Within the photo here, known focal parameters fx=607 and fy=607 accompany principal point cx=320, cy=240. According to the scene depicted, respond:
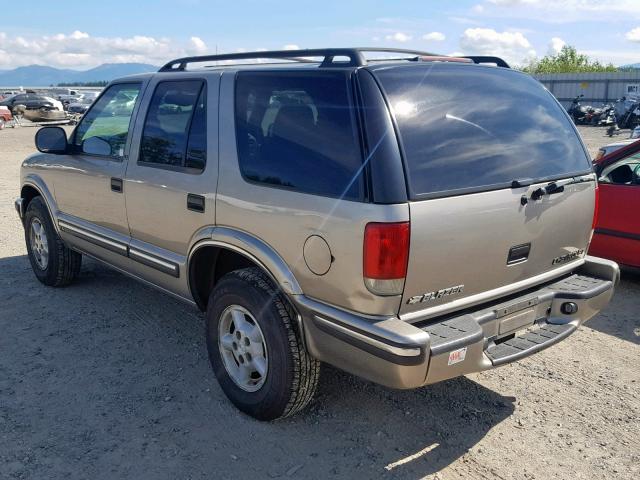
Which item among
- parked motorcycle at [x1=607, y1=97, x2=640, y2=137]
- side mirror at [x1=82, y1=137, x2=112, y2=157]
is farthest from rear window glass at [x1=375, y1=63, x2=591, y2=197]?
parked motorcycle at [x1=607, y1=97, x2=640, y2=137]

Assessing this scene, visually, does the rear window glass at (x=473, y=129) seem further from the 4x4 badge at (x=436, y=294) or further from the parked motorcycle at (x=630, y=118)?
the parked motorcycle at (x=630, y=118)

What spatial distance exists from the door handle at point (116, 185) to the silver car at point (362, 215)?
0.14m

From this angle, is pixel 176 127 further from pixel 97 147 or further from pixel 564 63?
pixel 564 63

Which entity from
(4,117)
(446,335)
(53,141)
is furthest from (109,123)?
(4,117)

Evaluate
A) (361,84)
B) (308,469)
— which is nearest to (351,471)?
(308,469)

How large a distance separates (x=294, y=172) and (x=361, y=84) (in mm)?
552

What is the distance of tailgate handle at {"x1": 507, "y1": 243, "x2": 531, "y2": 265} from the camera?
3.09m

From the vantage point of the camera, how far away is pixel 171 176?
3799mm

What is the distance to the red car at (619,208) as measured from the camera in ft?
18.1

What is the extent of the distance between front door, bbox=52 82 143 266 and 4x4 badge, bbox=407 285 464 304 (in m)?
2.38

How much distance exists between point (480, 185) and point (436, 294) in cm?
58

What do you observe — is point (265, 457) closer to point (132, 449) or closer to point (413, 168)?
point (132, 449)

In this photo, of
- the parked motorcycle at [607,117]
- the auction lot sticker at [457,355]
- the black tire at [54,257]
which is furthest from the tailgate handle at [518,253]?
the parked motorcycle at [607,117]

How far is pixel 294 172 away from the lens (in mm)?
3051
